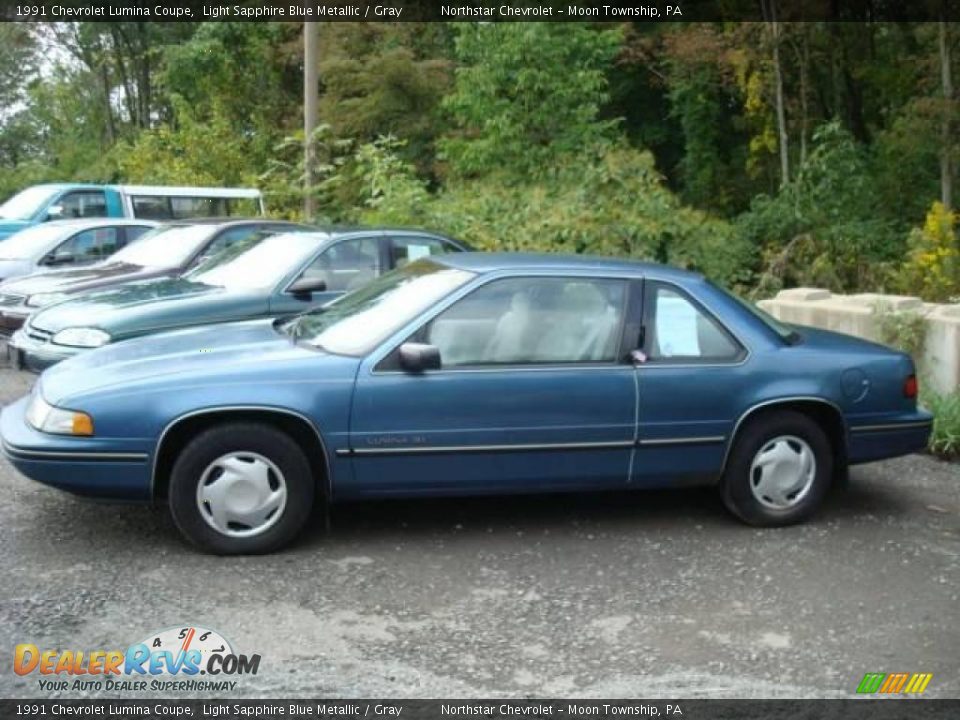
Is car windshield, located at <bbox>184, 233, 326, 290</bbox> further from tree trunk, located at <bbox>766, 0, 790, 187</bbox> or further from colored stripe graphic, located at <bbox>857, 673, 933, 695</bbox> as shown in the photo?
tree trunk, located at <bbox>766, 0, 790, 187</bbox>

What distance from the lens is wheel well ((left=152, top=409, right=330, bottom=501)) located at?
16.8ft

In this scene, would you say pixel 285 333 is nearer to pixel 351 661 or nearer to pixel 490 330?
pixel 490 330

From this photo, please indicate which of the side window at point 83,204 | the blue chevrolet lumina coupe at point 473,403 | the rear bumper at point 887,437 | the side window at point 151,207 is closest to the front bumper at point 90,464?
the blue chevrolet lumina coupe at point 473,403

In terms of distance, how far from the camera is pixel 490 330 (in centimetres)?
554

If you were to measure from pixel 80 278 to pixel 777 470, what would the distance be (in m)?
7.07

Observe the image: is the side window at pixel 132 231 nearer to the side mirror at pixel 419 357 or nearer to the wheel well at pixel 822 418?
the side mirror at pixel 419 357

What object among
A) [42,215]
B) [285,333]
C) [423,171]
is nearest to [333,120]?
[423,171]

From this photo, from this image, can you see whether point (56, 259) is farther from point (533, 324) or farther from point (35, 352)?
point (533, 324)

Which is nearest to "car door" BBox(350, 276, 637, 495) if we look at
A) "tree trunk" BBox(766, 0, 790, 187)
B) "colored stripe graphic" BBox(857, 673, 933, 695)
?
"colored stripe graphic" BBox(857, 673, 933, 695)

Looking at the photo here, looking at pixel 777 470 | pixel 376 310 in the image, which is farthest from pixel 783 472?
pixel 376 310

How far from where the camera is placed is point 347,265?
8.96 m

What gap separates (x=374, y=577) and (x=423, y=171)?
21150mm

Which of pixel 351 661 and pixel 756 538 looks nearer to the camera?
pixel 351 661

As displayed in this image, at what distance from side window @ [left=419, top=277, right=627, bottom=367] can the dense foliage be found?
21.6 feet
